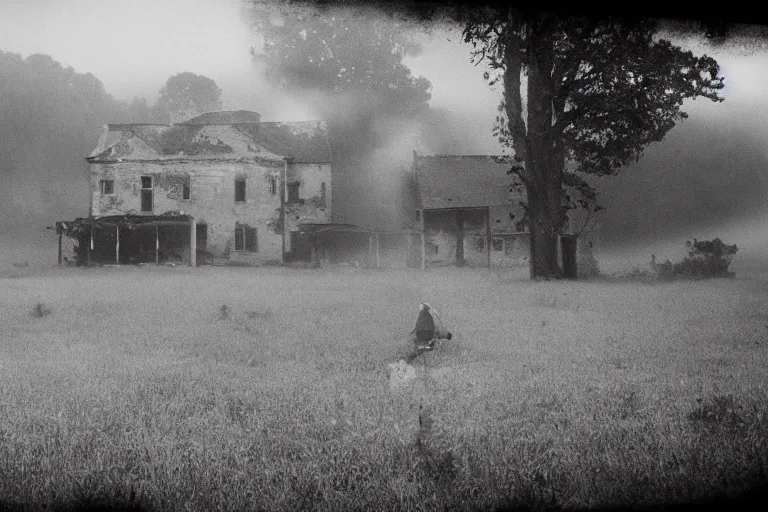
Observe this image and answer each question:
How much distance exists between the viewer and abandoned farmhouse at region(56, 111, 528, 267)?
202 inches

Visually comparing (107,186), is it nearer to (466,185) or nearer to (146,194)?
(146,194)

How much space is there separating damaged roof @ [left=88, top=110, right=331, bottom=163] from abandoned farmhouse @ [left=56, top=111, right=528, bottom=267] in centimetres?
2

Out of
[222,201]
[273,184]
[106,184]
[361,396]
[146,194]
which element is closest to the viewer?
[361,396]

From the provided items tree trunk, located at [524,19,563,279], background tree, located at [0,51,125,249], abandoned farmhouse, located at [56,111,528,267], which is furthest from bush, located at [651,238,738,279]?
background tree, located at [0,51,125,249]

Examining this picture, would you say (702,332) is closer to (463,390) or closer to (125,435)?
(463,390)

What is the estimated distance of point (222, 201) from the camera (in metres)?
6.19

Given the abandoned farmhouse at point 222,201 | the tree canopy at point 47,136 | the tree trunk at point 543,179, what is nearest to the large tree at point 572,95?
the tree trunk at point 543,179

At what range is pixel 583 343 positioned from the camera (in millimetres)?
4180

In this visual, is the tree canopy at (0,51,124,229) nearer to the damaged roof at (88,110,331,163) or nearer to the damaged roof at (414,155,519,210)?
the damaged roof at (88,110,331,163)

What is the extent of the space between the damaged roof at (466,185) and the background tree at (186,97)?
4762 mm

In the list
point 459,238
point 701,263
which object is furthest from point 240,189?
point 459,238

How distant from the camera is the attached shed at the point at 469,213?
31.7ft

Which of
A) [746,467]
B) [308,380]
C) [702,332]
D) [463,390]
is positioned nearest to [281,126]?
[308,380]

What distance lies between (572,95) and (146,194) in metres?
4.75
